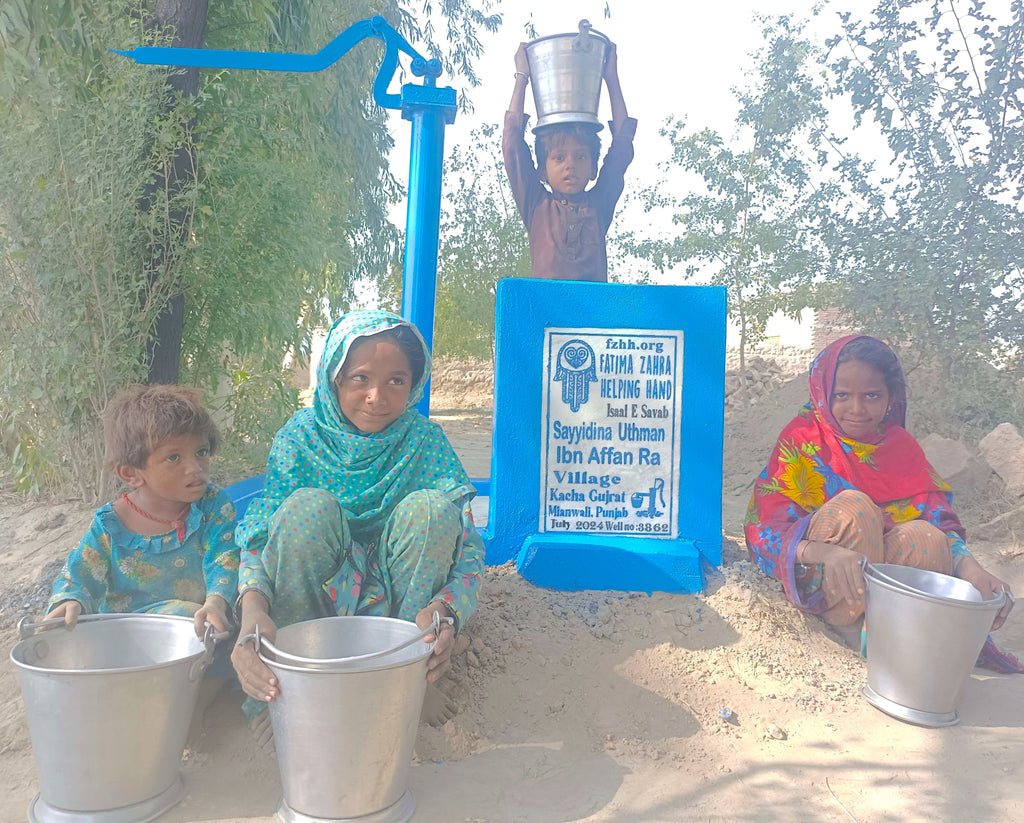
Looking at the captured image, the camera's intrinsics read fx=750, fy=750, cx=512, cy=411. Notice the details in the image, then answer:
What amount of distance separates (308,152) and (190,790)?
4.39 meters

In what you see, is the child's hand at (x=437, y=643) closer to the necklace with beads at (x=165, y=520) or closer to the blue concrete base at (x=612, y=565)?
the necklace with beads at (x=165, y=520)

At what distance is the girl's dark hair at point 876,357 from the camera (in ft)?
9.02

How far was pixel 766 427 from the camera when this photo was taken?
7.47 m

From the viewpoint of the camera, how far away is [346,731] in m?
1.65

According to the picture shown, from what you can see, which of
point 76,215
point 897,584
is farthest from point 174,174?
point 897,584

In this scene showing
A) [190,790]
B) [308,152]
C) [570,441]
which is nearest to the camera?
[190,790]


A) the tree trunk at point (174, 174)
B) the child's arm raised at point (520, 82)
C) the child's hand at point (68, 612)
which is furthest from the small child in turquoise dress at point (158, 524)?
the child's arm raised at point (520, 82)

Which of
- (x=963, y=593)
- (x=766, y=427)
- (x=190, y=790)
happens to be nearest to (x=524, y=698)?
(x=190, y=790)

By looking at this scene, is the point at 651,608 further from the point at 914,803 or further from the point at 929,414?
the point at 929,414

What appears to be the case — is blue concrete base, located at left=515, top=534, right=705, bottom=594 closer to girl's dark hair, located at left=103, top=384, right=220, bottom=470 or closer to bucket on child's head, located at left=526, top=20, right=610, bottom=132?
girl's dark hair, located at left=103, top=384, right=220, bottom=470

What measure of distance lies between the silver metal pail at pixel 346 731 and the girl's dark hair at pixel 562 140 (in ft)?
10.2

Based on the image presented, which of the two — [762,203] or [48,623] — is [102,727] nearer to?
[48,623]

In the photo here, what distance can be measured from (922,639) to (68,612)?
94.7 inches

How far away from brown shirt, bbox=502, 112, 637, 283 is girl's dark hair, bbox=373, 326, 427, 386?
7.12ft
